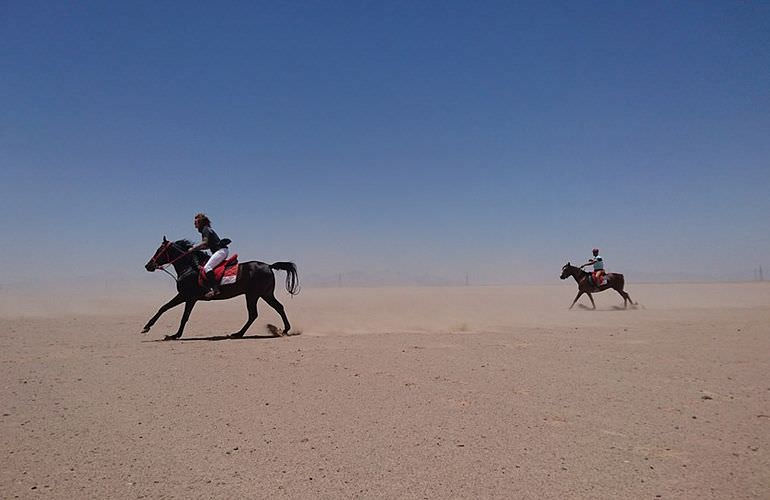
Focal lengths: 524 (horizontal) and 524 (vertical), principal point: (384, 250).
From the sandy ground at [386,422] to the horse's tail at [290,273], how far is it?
4240 millimetres

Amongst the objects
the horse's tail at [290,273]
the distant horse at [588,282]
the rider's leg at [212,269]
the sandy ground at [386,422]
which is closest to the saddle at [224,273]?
the rider's leg at [212,269]

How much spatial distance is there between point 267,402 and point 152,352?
5.11 metres

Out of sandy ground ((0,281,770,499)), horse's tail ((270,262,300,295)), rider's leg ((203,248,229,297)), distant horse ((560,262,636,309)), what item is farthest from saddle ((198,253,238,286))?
distant horse ((560,262,636,309))

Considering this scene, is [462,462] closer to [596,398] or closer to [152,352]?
[596,398]

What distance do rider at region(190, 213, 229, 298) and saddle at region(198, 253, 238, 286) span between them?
0.10m

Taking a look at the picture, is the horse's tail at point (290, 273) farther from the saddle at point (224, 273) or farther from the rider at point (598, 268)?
the rider at point (598, 268)

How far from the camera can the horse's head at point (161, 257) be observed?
14343 millimetres

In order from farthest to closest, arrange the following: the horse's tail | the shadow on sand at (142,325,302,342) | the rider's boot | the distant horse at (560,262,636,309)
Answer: the distant horse at (560,262,636,309)
the horse's tail
the rider's boot
the shadow on sand at (142,325,302,342)

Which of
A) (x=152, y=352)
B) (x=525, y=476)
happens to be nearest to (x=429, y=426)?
(x=525, y=476)

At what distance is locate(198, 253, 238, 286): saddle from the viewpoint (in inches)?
558

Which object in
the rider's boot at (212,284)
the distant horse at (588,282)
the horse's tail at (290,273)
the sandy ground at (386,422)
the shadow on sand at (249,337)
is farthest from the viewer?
the distant horse at (588,282)

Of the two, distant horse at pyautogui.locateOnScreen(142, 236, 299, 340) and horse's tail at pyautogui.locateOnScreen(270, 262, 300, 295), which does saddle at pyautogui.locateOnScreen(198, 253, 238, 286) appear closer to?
distant horse at pyautogui.locateOnScreen(142, 236, 299, 340)

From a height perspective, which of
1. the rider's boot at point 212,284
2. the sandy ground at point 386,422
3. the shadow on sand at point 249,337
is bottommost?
the sandy ground at point 386,422

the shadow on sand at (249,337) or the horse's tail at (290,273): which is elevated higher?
the horse's tail at (290,273)
